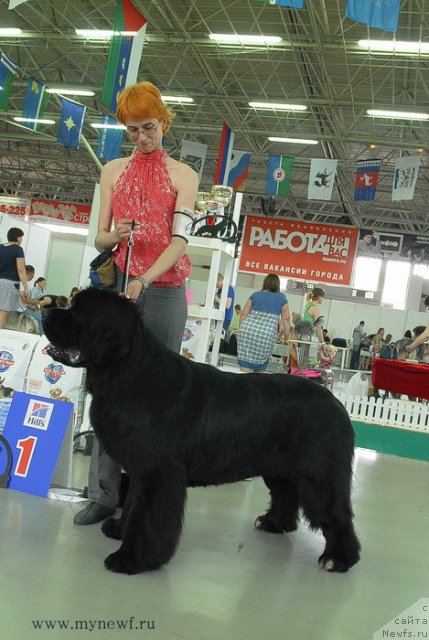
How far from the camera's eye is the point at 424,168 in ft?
58.4

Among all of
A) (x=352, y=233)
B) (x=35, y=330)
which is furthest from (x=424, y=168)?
(x=35, y=330)

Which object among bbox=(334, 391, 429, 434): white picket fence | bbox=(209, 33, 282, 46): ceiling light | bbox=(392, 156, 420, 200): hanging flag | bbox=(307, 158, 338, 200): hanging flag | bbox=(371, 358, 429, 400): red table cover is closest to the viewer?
bbox=(334, 391, 429, 434): white picket fence

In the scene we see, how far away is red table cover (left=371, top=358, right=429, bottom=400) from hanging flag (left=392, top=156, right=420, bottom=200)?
18.3 feet

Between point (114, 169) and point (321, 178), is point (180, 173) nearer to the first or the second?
point (114, 169)

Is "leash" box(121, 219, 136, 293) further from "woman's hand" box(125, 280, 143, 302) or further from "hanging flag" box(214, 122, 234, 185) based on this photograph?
"hanging flag" box(214, 122, 234, 185)

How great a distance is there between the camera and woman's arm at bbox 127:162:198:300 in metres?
2.38

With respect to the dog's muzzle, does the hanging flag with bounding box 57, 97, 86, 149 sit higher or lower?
higher

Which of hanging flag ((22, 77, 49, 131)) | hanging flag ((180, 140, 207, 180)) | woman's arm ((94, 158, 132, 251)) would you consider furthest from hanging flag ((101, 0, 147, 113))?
woman's arm ((94, 158, 132, 251))

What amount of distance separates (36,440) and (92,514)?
570mm

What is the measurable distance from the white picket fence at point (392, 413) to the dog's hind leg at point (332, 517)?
5335 mm

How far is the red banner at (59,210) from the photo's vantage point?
929 inches

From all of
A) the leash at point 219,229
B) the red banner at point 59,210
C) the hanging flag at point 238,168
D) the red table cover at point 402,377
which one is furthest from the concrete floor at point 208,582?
the red banner at point 59,210

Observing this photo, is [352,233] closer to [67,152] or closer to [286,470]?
[67,152]

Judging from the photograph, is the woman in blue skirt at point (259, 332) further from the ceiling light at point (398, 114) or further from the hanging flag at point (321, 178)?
the hanging flag at point (321, 178)
